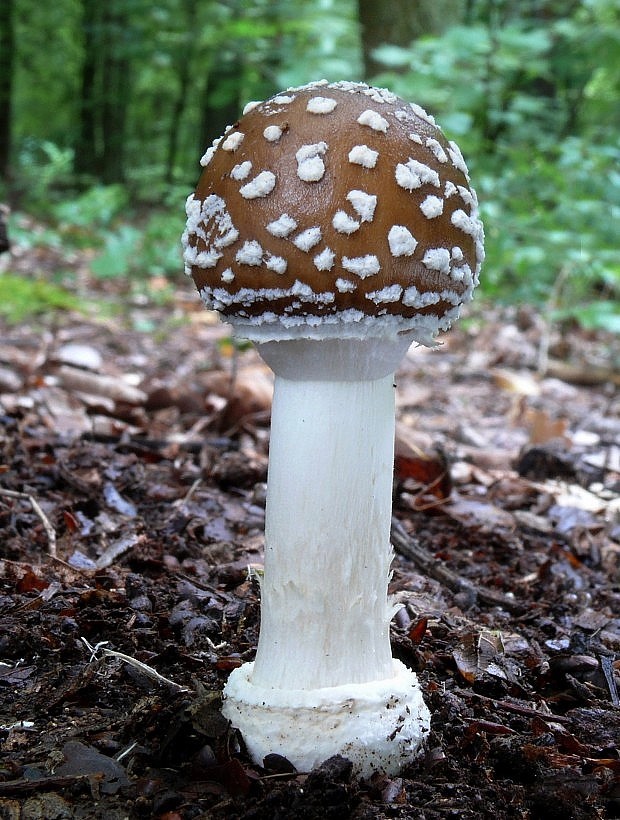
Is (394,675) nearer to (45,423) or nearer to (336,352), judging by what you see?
(336,352)

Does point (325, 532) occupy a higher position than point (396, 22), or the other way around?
point (396, 22)

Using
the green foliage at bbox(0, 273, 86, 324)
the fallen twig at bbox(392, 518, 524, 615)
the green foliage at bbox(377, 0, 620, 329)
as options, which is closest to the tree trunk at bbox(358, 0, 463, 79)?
the green foliage at bbox(377, 0, 620, 329)

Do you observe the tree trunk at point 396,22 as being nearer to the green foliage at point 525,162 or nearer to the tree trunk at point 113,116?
the green foliage at point 525,162

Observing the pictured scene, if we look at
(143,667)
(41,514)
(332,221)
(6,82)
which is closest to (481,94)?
(41,514)

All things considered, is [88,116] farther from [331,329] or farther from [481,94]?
[331,329]

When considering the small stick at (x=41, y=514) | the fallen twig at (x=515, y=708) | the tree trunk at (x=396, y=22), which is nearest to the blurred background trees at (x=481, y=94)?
the tree trunk at (x=396, y=22)

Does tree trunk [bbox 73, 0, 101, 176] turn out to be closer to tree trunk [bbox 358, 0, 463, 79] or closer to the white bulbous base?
tree trunk [bbox 358, 0, 463, 79]

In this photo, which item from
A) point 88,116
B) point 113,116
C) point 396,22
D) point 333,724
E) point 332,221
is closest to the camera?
point 332,221
